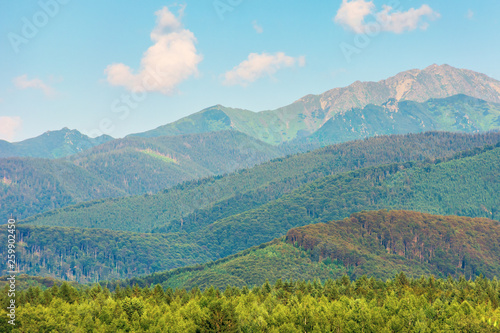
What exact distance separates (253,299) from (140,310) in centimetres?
3910

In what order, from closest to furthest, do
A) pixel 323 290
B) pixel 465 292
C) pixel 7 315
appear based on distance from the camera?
pixel 7 315 → pixel 465 292 → pixel 323 290

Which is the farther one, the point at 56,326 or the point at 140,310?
the point at 140,310

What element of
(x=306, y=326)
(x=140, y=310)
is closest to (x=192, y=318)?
(x=140, y=310)

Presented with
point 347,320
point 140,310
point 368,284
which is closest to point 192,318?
point 140,310

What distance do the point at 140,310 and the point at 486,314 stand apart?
8414cm

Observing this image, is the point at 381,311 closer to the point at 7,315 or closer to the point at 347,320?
the point at 347,320

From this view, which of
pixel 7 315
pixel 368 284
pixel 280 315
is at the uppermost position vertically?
pixel 7 315

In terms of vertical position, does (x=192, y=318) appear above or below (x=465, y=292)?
above

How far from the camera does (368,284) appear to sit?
19812cm

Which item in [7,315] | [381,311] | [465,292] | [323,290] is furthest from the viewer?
[323,290]

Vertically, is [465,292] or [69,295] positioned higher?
[69,295]

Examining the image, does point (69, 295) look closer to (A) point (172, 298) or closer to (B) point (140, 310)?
(A) point (172, 298)

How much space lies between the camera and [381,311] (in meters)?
141

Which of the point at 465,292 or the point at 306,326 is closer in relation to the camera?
the point at 306,326
